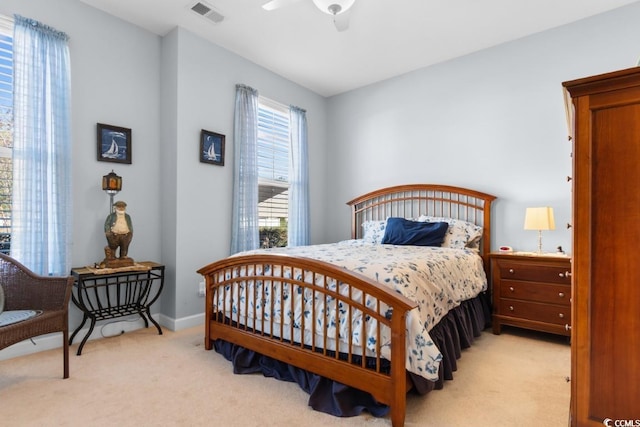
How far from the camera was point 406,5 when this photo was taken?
2.87 metres

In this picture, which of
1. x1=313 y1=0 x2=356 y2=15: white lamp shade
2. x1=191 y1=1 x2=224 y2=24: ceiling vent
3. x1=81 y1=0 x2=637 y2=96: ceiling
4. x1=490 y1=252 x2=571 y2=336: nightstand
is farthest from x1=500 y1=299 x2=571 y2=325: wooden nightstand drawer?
x1=191 y1=1 x2=224 y2=24: ceiling vent

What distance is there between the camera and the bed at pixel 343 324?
1.66 metres

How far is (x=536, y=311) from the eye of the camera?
2.89 meters

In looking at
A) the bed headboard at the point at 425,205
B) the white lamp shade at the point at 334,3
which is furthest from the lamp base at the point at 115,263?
the bed headboard at the point at 425,205

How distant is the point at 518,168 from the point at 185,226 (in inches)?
132

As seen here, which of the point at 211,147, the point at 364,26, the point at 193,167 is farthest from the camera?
the point at 211,147

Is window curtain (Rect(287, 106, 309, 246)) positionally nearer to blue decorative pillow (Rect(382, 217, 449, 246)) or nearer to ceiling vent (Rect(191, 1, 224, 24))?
blue decorative pillow (Rect(382, 217, 449, 246))

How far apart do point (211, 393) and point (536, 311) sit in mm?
2653

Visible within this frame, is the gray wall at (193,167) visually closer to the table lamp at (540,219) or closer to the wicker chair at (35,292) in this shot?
the wicker chair at (35,292)

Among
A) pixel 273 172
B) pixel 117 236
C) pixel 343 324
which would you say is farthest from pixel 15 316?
pixel 273 172

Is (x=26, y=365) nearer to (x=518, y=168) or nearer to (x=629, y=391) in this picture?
(x=629, y=391)

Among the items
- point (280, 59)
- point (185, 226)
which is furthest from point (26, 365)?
point (280, 59)

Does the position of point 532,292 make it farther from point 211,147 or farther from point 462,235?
point 211,147

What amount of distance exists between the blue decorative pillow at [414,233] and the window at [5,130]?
10.6 ft
